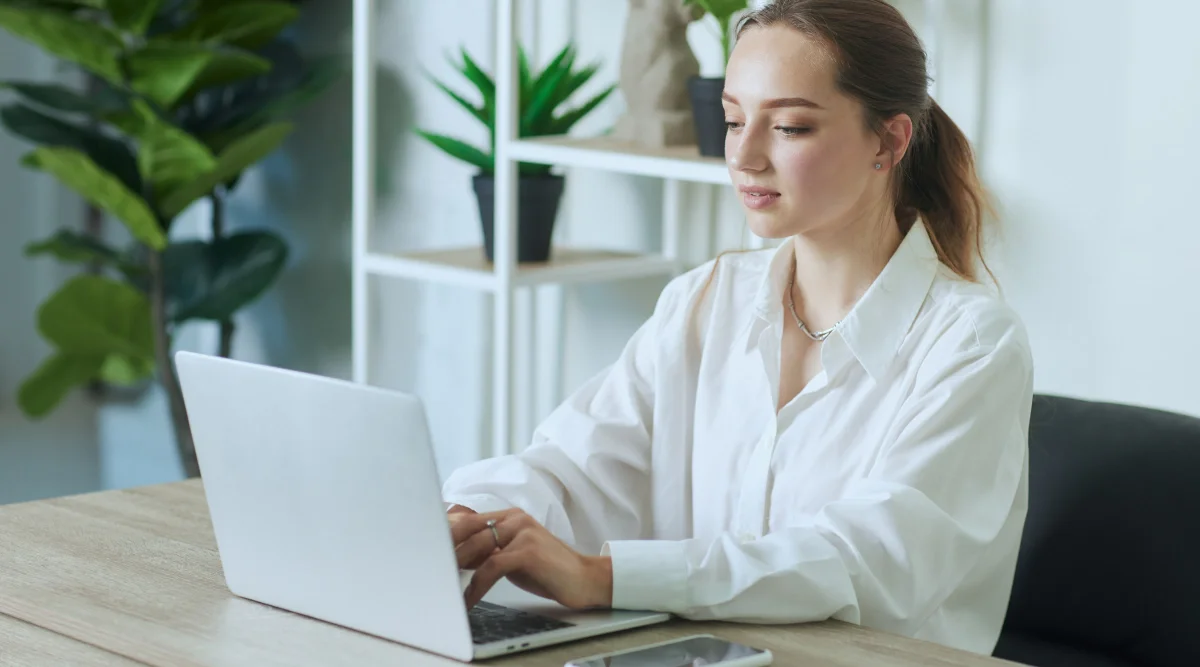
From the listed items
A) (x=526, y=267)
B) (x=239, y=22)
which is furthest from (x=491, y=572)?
(x=239, y=22)

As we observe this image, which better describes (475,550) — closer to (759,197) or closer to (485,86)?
(759,197)

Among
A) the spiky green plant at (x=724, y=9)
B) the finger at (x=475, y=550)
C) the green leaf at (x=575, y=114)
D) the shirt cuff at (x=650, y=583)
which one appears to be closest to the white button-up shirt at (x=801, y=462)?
the shirt cuff at (x=650, y=583)

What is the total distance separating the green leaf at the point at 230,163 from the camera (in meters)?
3.08

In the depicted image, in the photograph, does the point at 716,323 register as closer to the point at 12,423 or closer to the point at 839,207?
the point at 839,207

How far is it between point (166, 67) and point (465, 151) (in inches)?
29.2

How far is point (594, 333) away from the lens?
294 centimetres

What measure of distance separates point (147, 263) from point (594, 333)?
1.21m

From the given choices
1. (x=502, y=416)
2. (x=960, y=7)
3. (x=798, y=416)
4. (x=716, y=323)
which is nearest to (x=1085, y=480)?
(x=798, y=416)

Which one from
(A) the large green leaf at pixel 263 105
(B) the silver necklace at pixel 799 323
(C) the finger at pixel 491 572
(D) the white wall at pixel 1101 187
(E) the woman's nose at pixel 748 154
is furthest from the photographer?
(A) the large green leaf at pixel 263 105

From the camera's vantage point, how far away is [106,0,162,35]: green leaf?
3.05 meters

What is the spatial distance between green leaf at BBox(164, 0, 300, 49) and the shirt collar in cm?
190

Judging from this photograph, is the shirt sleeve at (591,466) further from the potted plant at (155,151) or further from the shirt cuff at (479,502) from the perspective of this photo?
the potted plant at (155,151)

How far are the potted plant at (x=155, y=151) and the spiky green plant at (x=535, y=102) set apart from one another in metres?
0.59

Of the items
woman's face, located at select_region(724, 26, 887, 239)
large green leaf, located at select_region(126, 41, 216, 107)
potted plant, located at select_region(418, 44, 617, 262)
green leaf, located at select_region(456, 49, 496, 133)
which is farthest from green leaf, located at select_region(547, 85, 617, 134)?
woman's face, located at select_region(724, 26, 887, 239)
